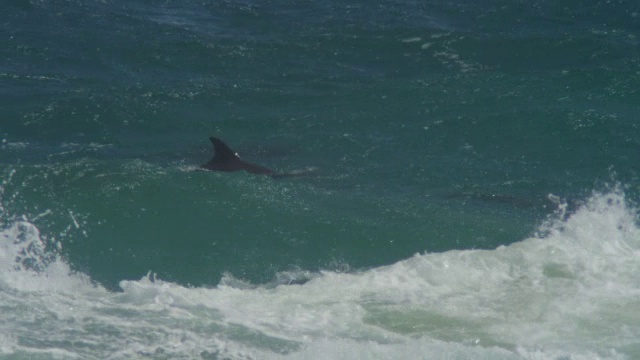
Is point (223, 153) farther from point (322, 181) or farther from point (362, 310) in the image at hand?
point (362, 310)

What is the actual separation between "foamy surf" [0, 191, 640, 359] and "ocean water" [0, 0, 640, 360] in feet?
0.13

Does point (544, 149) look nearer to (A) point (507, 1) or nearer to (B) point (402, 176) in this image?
(B) point (402, 176)

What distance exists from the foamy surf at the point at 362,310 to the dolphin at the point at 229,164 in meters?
3.63

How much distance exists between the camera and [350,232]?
1512 cm

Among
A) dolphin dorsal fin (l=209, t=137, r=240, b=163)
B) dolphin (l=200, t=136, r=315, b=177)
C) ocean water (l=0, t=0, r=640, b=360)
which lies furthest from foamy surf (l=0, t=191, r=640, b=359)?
dolphin dorsal fin (l=209, t=137, r=240, b=163)

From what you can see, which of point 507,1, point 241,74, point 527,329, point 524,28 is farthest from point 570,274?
point 507,1

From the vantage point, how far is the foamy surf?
10.8m

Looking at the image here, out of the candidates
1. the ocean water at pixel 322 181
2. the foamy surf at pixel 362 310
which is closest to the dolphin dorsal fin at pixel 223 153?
the ocean water at pixel 322 181

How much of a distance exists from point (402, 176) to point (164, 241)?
178 inches

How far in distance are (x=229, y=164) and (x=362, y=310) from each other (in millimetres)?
5606

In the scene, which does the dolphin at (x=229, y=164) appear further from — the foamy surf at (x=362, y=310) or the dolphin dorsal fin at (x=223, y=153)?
the foamy surf at (x=362, y=310)

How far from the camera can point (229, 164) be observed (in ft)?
55.5

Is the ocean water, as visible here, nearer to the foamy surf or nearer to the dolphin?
the foamy surf

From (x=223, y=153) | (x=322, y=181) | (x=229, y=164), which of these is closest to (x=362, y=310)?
(x=322, y=181)
